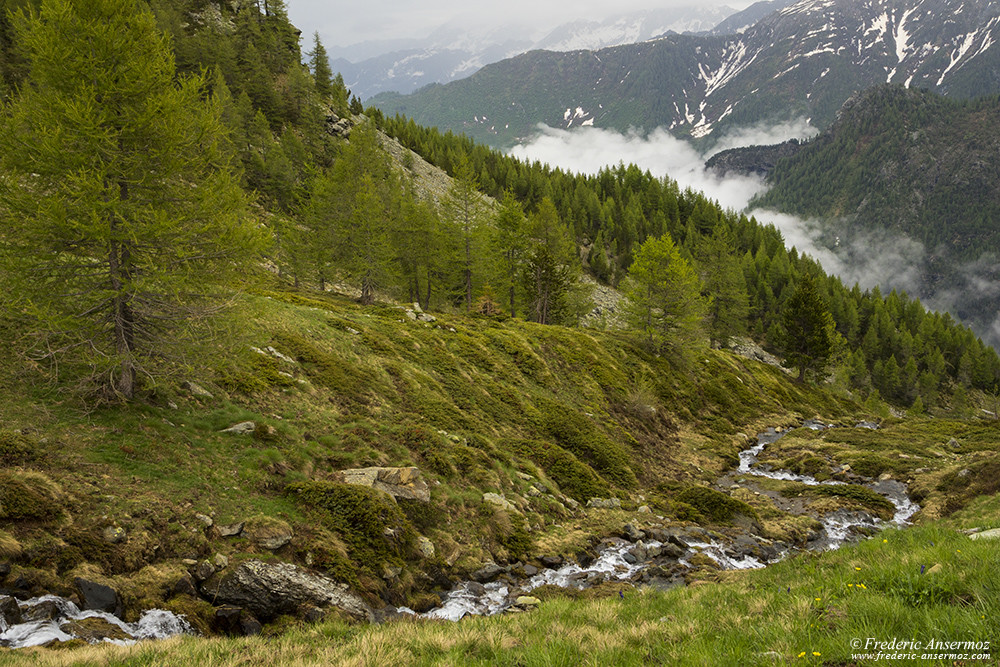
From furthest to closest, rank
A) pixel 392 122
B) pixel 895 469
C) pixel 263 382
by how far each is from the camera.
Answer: pixel 392 122 < pixel 895 469 < pixel 263 382

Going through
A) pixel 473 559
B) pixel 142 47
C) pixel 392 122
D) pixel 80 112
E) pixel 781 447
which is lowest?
pixel 781 447

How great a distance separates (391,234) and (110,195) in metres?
35.3

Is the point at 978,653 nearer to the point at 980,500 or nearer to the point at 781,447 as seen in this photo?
the point at 980,500

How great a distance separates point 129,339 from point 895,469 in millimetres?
39496

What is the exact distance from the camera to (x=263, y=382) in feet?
57.9

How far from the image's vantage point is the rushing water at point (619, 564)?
1196 centimetres

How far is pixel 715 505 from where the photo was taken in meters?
21.5

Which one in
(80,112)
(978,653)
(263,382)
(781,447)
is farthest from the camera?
(781,447)

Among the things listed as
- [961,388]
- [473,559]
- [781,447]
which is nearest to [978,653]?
[473,559]

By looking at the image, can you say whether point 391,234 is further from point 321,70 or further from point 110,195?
point 321,70

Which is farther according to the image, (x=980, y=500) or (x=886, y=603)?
(x=980, y=500)

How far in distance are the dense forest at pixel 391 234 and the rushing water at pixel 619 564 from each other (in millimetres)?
10439

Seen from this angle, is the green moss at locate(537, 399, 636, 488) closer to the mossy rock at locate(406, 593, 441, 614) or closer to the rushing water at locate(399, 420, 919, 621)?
the rushing water at locate(399, 420, 919, 621)

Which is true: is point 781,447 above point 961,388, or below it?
above
